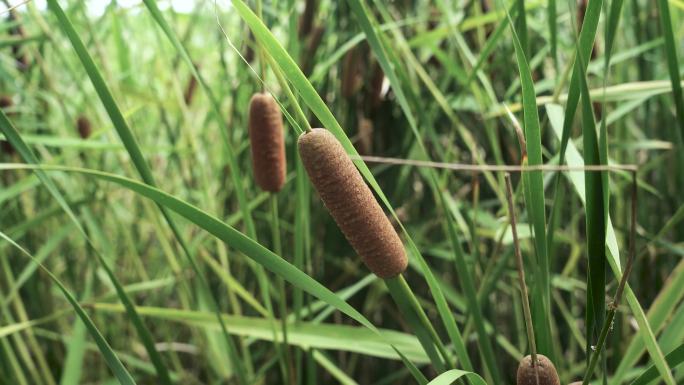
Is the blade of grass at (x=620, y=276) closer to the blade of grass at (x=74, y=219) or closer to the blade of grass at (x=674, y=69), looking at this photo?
the blade of grass at (x=674, y=69)

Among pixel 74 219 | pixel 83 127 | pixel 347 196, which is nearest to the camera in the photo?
pixel 347 196

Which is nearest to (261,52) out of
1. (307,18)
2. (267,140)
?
(267,140)

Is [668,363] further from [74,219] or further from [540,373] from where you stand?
[74,219]

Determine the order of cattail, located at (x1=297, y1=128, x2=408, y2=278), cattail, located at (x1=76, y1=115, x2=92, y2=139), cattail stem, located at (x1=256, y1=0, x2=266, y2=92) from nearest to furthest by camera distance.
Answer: cattail, located at (x1=297, y1=128, x2=408, y2=278) < cattail stem, located at (x1=256, y1=0, x2=266, y2=92) < cattail, located at (x1=76, y1=115, x2=92, y2=139)

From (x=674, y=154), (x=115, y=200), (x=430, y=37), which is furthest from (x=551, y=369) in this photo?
(x=115, y=200)

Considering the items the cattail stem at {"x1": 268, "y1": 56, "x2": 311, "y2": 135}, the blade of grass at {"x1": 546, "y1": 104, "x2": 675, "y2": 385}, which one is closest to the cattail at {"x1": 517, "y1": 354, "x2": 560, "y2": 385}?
the blade of grass at {"x1": 546, "y1": 104, "x2": 675, "y2": 385}

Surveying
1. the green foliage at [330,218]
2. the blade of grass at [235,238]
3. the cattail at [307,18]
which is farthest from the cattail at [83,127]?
the blade of grass at [235,238]

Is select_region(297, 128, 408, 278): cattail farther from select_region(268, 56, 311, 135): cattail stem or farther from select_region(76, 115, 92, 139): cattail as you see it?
select_region(76, 115, 92, 139): cattail
